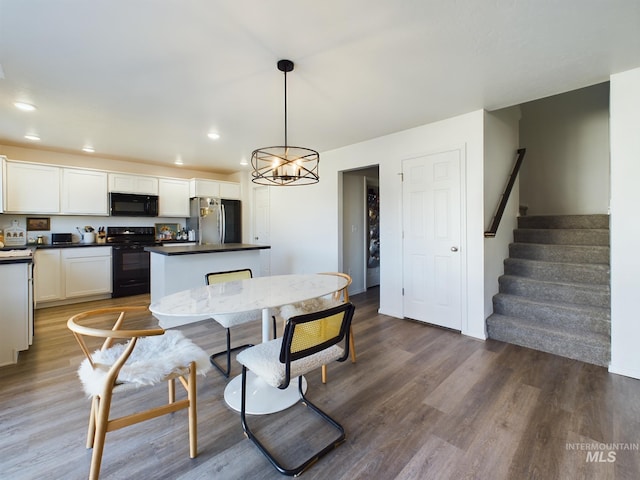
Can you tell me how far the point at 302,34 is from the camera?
1.78 meters

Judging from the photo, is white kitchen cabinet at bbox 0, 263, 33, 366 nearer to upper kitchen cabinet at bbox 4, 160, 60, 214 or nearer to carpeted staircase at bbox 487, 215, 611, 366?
upper kitchen cabinet at bbox 4, 160, 60, 214

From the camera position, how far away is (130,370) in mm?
1376

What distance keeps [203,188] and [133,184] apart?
45.6 inches

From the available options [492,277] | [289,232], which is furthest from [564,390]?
[289,232]

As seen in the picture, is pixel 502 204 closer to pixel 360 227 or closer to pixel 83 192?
pixel 360 227

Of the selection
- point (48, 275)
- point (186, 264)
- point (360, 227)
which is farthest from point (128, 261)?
point (360, 227)

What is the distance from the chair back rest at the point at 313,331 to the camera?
1.34 m

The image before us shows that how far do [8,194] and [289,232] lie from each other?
398 centimetres

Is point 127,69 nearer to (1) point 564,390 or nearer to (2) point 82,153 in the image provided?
(2) point 82,153

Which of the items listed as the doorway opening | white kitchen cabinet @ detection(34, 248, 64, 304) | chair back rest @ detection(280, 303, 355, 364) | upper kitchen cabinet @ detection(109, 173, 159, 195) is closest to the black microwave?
upper kitchen cabinet @ detection(109, 173, 159, 195)

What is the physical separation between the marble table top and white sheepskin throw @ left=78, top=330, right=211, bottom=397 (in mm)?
207

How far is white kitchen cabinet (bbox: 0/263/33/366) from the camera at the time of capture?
236 centimetres

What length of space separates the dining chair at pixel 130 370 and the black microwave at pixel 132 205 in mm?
3983

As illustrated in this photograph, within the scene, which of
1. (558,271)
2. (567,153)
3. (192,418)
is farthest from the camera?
(567,153)
